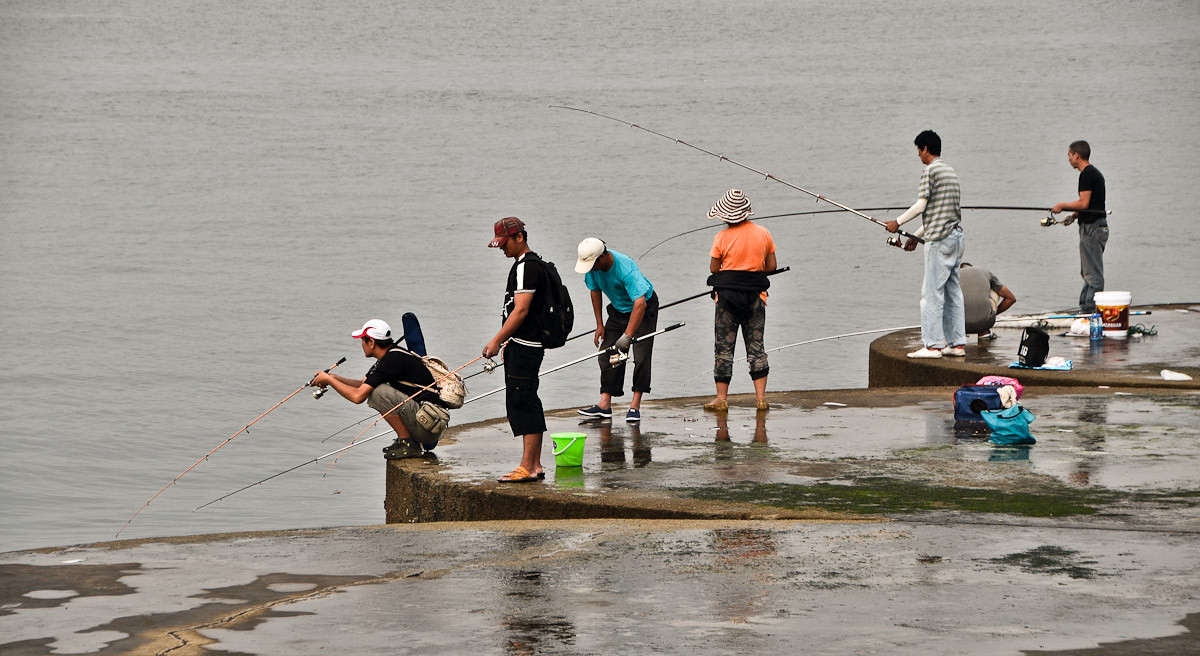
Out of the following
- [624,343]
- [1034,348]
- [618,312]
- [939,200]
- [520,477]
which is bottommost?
[520,477]

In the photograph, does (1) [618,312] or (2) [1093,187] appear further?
(2) [1093,187]

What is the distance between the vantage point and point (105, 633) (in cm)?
529

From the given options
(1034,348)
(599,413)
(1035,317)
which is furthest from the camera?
(1035,317)

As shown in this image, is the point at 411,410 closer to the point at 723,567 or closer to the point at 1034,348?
the point at 723,567

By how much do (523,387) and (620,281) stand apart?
1365 millimetres

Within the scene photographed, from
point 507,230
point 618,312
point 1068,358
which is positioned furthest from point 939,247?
point 507,230

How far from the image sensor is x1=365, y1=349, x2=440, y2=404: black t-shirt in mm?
8453

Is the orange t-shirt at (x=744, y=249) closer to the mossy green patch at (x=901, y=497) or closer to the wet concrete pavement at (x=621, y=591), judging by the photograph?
the mossy green patch at (x=901, y=497)

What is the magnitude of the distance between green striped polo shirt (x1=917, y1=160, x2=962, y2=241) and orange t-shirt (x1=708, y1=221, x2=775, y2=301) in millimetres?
1969

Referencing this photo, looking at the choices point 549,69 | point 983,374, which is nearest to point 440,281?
point 983,374

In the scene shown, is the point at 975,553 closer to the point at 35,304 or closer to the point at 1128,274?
the point at 35,304

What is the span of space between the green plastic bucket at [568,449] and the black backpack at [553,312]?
1.83 ft

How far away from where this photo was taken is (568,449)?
26.5 feet

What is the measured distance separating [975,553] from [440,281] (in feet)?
69.9
